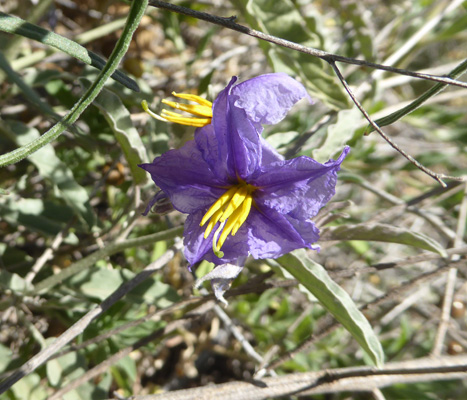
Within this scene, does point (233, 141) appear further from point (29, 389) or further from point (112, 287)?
point (29, 389)

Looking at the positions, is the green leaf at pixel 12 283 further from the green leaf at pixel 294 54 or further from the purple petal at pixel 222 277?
the green leaf at pixel 294 54

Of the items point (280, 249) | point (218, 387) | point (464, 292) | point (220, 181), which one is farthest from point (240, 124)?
point (464, 292)

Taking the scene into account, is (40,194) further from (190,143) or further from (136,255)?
(190,143)

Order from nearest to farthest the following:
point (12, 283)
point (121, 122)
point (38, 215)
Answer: point (121, 122)
point (12, 283)
point (38, 215)

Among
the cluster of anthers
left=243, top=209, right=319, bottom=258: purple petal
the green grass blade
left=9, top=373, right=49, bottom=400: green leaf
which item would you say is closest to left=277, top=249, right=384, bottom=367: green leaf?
left=243, top=209, right=319, bottom=258: purple petal

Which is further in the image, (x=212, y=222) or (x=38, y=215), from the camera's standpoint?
(x=38, y=215)

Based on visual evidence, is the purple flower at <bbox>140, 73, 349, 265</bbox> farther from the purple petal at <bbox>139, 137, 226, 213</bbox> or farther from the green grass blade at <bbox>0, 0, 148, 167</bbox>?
the green grass blade at <bbox>0, 0, 148, 167</bbox>

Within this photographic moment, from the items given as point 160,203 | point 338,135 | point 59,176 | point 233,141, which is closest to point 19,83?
point 59,176
